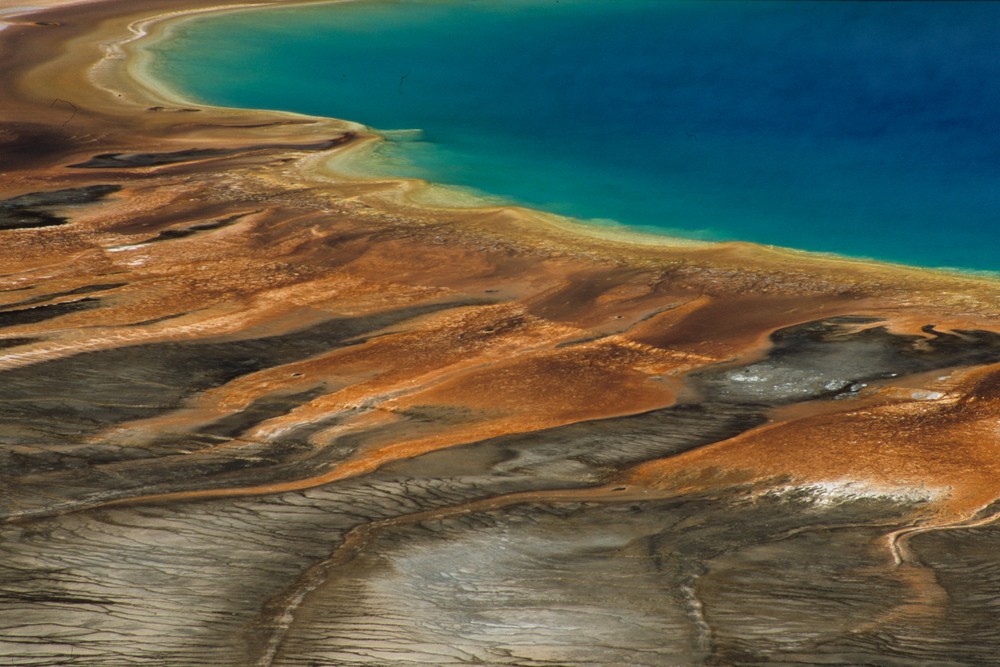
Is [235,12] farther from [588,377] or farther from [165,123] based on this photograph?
[588,377]

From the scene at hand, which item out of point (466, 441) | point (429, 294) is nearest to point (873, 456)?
point (466, 441)

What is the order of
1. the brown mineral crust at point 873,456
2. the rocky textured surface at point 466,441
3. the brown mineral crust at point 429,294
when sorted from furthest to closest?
1. the brown mineral crust at point 429,294
2. the brown mineral crust at point 873,456
3. the rocky textured surface at point 466,441

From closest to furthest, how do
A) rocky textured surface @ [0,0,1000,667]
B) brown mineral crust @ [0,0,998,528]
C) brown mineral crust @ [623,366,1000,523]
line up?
rocky textured surface @ [0,0,1000,667]
brown mineral crust @ [623,366,1000,523]
brown mineral crust @ [0,0,998,528]

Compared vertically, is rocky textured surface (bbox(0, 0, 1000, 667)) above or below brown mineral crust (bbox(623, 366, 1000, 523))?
above

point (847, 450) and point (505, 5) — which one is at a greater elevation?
point (505, 5)

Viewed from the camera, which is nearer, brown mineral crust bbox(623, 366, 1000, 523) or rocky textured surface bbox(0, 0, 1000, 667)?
rocky textured surface bbox(0, 0, 1000, 667)

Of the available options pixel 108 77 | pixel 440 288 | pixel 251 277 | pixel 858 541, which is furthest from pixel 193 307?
pixel 108 77

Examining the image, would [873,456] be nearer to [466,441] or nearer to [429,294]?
[466,441]

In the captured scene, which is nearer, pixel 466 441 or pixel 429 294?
pixel 466 441
